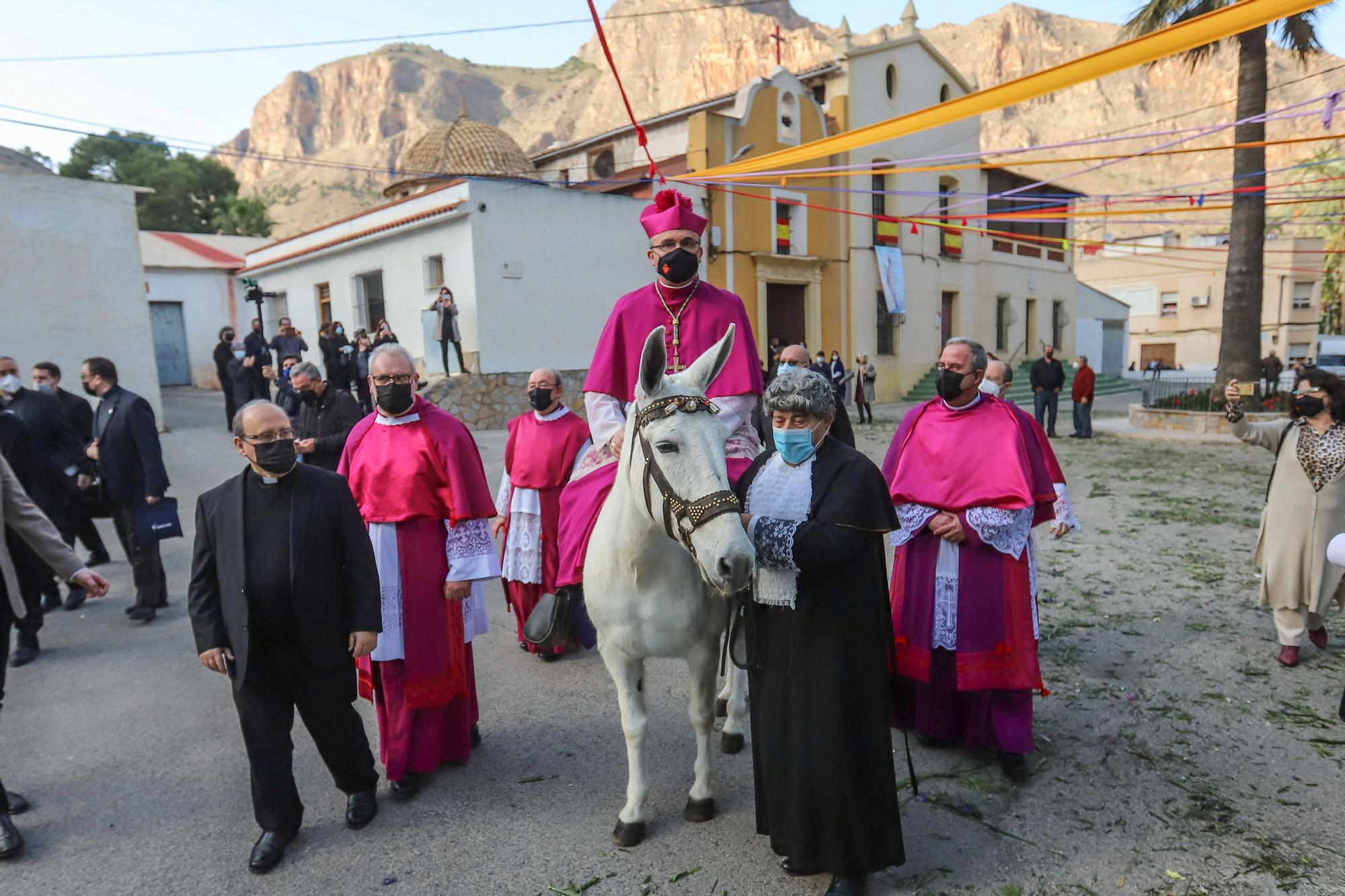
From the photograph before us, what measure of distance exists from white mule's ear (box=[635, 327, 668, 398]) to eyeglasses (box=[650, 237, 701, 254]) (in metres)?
1.35

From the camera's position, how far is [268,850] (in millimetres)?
3170

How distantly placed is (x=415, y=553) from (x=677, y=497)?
1.85m

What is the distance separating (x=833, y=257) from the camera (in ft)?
75.8

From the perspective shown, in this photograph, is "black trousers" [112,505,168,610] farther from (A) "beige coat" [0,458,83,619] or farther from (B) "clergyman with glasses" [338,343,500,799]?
(B) "clergyman with glasses" [338,343,500,799]

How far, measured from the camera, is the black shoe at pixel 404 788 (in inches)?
143

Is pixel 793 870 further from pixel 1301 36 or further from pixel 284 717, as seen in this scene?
pixel 1301 36

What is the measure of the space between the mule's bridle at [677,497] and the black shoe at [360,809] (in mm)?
2024

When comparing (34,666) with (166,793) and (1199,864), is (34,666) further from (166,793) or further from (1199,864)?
(1199,864)

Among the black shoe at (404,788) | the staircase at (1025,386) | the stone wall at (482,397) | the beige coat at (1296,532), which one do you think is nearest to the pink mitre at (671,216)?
the black shoe at (404,788)

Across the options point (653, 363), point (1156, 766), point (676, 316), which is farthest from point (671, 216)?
point (1156, 766)

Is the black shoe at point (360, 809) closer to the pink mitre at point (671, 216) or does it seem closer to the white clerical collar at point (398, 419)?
the white clerical collar at point (398, 419)

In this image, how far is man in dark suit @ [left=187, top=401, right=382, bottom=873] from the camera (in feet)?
10.2

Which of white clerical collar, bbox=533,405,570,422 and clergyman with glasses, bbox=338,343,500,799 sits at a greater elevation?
white clerical collar, bbox=533,405,570,422

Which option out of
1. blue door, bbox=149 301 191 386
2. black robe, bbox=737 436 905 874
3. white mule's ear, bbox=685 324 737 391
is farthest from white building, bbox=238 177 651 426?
black robe, bbox=737 436 905 874
